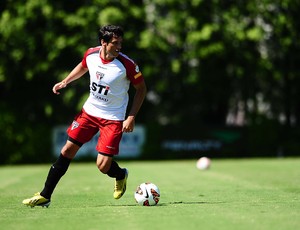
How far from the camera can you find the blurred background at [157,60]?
97.8ft

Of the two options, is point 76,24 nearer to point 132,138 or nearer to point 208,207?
point 132,138

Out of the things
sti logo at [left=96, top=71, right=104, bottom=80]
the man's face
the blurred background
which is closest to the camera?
the man's face

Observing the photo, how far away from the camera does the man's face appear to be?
991 cm

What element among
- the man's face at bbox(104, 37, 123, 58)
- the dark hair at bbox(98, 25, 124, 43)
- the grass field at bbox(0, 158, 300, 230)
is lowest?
the grass field at bbox(0, 158, 300, 230)

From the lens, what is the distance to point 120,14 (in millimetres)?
29688

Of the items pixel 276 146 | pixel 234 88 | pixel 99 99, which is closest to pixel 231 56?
pixel 234 88

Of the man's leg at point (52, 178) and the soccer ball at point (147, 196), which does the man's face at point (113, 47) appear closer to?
the man's leg at point (52, 178)

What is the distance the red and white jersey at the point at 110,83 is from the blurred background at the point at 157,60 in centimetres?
1922

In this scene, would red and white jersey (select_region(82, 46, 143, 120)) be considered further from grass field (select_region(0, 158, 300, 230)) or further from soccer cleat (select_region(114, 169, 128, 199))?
grass field (select_region(0, 158, 300, 230))

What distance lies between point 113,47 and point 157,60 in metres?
21.9

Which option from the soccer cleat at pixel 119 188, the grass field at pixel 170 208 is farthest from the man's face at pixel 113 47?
the grass field at pixel 170 208

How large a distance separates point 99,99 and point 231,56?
22.5 m

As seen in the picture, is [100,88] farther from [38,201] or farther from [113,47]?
[38,201]

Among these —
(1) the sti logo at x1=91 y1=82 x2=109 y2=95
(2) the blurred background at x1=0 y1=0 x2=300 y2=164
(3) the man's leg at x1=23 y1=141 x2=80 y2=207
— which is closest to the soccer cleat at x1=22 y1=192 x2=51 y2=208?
(3) the man's leg at x1=23 y1=141 x2=80 y2=207
